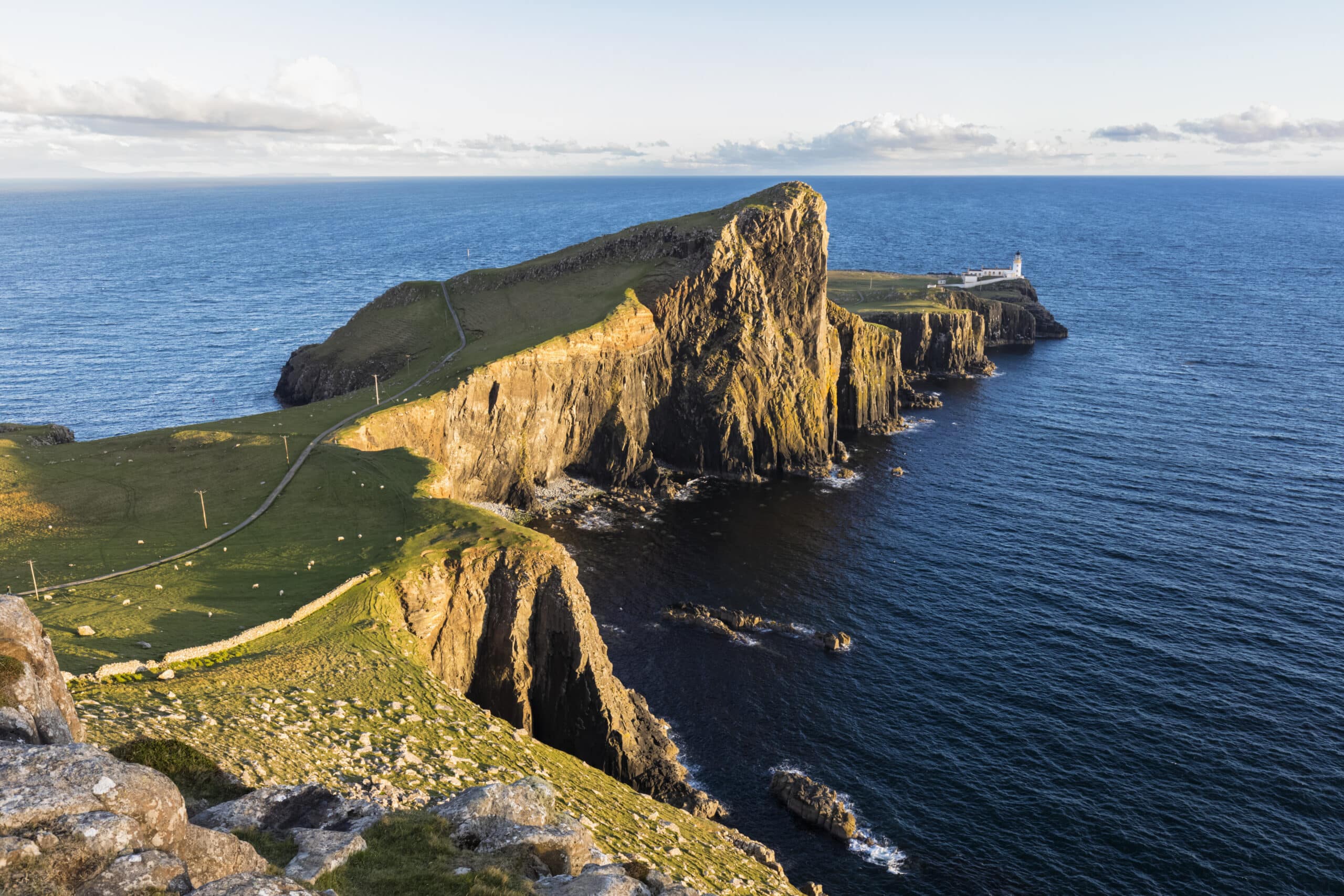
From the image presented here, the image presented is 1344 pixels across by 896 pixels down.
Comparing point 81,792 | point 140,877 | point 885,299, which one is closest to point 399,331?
point 885,299

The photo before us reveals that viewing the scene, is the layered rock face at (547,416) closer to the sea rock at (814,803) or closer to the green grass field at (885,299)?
the sea rock at (814,803)

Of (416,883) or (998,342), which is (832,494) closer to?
(416,883)

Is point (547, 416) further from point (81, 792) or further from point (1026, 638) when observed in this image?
point (81, 792)

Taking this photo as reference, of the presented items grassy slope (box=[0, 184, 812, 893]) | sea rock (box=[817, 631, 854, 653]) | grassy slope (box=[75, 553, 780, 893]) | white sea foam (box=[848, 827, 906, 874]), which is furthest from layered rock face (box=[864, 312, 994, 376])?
grassy slope (box=[75, 553, 780, 893])

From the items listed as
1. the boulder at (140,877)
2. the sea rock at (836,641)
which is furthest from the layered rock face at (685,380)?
the boulder at (140,877)

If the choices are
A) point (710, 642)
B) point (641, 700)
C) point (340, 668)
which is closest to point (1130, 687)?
point (710, 642)

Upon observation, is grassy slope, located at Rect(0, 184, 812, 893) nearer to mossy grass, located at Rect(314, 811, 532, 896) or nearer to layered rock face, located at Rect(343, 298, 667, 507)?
mossy grass, located at Rect(314, 811, 532, 896)
